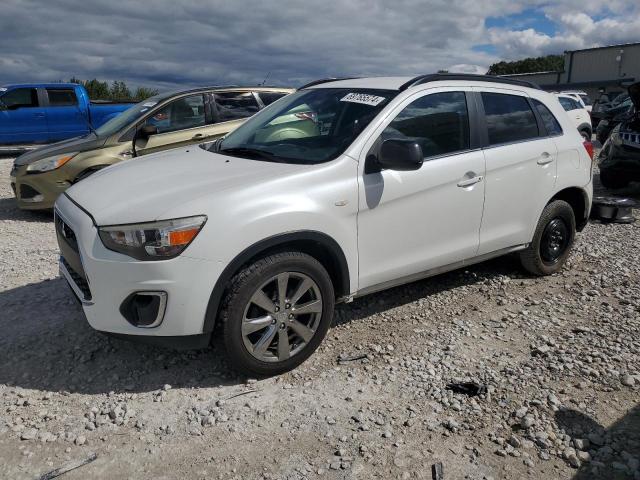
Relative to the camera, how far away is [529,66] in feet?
242

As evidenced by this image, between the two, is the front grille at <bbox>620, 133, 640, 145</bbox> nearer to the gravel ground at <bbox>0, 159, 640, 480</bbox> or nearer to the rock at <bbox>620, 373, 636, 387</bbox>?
the gravel ground at <bbox>0, 159, 640, 480</bbox>

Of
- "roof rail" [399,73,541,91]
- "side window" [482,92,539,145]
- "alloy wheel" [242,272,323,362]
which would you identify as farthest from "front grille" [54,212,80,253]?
"side window" [482,92,539,145]

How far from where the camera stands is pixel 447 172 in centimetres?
389

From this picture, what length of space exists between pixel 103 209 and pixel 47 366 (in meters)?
1.17

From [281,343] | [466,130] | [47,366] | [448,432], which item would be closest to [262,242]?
[281,343]

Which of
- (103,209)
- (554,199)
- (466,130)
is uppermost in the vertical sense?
(466,130)

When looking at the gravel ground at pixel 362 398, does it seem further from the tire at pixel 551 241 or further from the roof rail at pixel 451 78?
the roof rail at pixel 451 78

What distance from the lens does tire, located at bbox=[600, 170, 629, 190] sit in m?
8.74

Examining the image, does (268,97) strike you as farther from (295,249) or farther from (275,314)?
(275,314)

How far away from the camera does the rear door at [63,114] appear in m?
13.8

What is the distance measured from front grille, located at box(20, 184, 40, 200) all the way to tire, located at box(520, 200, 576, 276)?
19.7 ft

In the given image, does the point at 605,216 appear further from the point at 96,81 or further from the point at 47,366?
the point at 96,81

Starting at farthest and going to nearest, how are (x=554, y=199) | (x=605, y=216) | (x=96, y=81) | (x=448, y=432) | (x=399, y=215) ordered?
(x=96, y=81)
(x=605, y=216)
(x=554, y=199)
(x=399, y=215)
(x=448, y=432)

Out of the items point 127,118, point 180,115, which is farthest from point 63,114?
point 180,115
